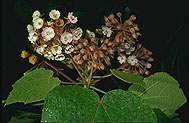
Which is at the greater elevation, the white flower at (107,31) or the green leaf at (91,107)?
the white flower at (107,31)

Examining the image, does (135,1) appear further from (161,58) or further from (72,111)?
(72,111)

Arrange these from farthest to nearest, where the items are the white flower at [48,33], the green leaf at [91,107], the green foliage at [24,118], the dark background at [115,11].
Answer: the dark background at [115,11], the green foliage at [24,118], the white flower at [48,33], the green leaf at [91,107]

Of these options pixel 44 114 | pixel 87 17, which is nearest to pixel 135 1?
pixel 87 17

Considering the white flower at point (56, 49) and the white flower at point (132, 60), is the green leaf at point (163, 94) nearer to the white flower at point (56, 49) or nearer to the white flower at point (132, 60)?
the white flower at point (132, 60)

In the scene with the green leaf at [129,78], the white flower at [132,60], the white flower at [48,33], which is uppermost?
the white flower at [48,33]

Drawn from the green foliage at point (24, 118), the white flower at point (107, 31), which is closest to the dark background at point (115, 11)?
the green foliage at point (24, 118)

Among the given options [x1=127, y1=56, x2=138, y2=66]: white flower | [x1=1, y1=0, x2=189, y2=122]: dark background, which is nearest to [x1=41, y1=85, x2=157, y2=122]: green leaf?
[x1=127, y1=56, x2=138, y2=66]: white flower

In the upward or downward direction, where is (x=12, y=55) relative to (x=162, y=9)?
downward
